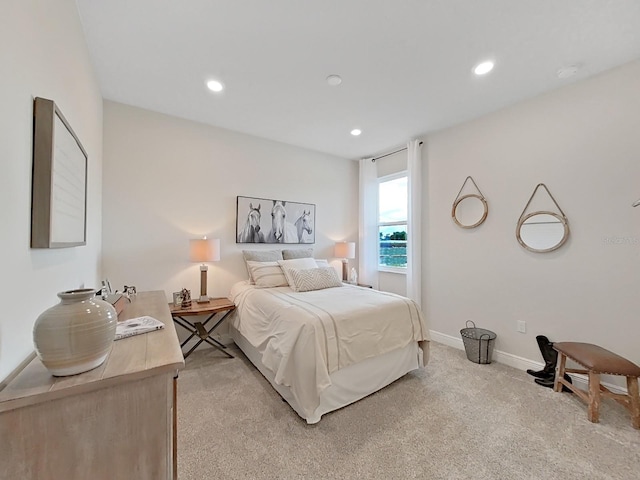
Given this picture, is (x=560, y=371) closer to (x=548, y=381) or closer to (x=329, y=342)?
(x=548, y=381)

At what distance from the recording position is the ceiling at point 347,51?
1.65 metres

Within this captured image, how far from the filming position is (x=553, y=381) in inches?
91.6

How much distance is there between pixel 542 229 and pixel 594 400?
143 cm

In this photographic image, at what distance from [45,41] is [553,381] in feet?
13.2

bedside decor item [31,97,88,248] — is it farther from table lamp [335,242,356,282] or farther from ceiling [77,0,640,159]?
table lamp [335,242,356,282]

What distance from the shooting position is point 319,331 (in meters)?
1.87

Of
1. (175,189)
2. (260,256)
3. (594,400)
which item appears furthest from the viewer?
(260,256)

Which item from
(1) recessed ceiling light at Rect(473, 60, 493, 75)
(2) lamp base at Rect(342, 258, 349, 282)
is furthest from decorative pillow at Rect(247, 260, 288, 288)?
(1) recessed ceiling light at Rect(473, 60, 493, 75)

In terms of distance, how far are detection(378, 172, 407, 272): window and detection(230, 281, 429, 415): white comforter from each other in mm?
1581

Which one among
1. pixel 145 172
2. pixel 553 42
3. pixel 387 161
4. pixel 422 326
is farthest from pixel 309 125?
pixel 422 326

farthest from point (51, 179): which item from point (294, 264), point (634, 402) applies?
point (634, 402)

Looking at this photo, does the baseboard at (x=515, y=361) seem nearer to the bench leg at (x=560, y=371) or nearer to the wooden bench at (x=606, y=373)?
the bench leg at (x=560, y=371)

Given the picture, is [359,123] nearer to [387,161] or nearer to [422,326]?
[387,161]

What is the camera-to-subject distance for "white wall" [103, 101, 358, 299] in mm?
2734
